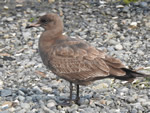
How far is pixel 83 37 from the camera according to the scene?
10.6 m

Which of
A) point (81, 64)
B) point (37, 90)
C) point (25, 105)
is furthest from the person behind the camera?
point (37, 90)

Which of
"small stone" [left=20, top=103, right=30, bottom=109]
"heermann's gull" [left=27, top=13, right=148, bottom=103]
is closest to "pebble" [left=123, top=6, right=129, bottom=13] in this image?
"heermann's gull" [left=27, top=13, right=148, bottom=103]

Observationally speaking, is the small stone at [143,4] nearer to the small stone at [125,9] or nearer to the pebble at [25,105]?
the small stone at [125,9]

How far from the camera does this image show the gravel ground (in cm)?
709

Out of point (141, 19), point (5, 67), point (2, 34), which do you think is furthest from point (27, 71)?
point (141, 19)

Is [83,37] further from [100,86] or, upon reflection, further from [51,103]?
[51,103]

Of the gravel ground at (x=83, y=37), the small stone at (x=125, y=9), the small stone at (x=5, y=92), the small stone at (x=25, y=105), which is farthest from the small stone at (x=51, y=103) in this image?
the small stone at (x=125, y=9)

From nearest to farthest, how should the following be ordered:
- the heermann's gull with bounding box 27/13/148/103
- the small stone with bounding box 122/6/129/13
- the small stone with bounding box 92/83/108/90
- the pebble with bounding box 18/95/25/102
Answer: the heermann's gull with bounding box 27/13/148/103
the pebble with bounding box 18/95/25/102
the small stone with bounding box 92/83/108/90
the small stone with bounding box 122/6/129/13

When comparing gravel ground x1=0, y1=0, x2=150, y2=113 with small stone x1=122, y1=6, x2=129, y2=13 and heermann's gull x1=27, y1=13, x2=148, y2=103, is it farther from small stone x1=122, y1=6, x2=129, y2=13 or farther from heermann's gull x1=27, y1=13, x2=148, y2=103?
heermann's gull x1=27, y1=13, x2=148, y2=103

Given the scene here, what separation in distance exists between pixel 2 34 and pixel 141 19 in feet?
14.1

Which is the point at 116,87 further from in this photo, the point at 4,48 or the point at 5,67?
the point at 4,48

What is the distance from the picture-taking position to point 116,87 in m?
7.85

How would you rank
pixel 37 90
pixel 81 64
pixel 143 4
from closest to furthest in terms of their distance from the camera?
pixel 81 64 < pixel 37 90 < pixel 143 4

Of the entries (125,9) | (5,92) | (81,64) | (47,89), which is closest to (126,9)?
(125,9)
